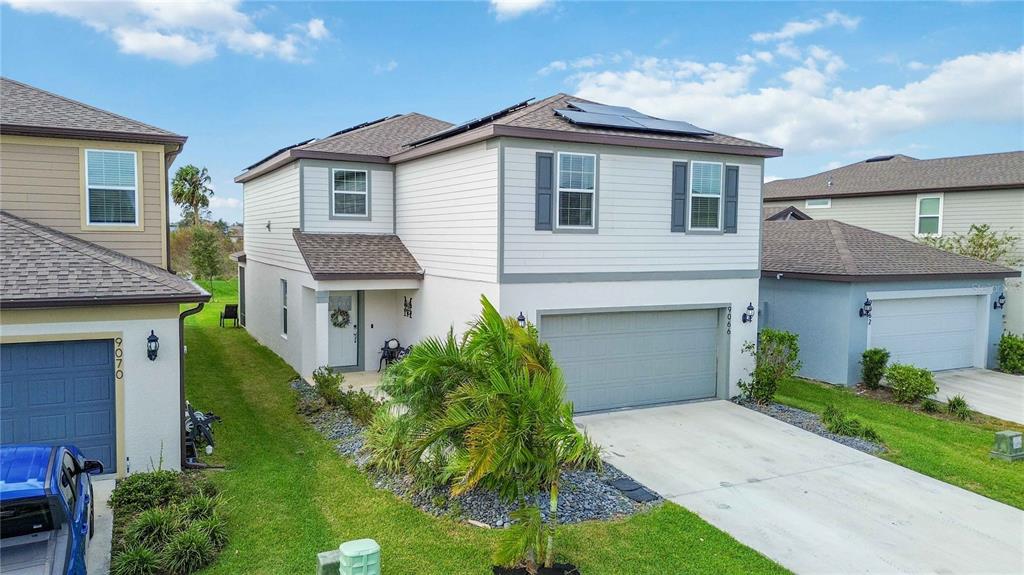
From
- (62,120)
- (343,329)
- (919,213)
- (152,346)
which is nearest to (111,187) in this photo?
(62,120)

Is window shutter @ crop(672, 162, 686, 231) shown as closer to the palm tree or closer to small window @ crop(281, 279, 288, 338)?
small window @ crop(281, 279, 288, 338)

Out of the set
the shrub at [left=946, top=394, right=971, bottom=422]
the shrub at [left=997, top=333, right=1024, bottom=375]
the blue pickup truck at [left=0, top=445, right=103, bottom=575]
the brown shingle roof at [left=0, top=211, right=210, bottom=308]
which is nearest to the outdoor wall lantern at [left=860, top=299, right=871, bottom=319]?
the shrub at [left=946, top=394, right=971, bottom=422]

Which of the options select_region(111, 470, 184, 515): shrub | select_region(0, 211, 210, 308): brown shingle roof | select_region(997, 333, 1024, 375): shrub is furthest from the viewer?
select_region(997, 333, 1024, 375): shrub

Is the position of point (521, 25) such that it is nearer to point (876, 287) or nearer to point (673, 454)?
point (876, 287)

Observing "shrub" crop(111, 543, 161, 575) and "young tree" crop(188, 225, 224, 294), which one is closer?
"shrub" crop(111, 543, 161, 575)

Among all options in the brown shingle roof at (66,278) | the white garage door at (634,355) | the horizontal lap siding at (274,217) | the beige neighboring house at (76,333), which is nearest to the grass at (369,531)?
the beige neighboring house at (76,333)

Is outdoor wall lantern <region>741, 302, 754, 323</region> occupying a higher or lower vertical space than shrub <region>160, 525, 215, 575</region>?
higher

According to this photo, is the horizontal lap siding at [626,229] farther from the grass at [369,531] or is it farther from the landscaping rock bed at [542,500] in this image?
the grass at [369,531]
